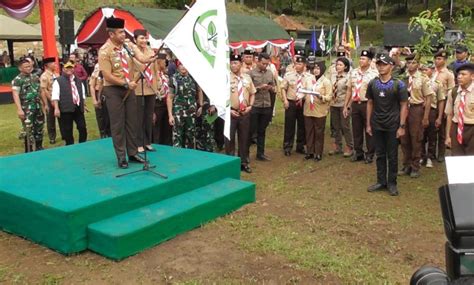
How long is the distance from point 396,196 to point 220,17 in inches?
133

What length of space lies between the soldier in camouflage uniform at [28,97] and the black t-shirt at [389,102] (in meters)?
5.72

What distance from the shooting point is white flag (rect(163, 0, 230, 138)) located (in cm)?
539

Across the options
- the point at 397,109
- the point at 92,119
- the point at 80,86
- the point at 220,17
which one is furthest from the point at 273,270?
the point at 92,119

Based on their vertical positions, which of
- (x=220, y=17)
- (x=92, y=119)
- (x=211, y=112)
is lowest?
(x=92, y=119)

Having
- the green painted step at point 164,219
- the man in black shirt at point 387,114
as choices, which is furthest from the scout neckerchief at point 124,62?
the man in black shirt at point 387,114

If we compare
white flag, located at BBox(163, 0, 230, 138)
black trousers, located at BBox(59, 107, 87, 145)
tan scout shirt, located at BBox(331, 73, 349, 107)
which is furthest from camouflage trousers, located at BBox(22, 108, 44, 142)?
tan scout shirt, located at BBox(331, 73, 349, 107)

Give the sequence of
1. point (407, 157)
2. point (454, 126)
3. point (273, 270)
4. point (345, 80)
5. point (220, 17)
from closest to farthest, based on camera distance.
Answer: point (273, 270) < point (220, 17) < point (454, 126) < point (407, 157) < point (345, 80)

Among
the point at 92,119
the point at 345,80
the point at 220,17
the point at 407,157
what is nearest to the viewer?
the point at 220,17

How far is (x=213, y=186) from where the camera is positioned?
6105mm

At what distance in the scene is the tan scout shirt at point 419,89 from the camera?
24.7 feet

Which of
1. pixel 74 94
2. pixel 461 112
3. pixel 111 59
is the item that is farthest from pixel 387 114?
pixel 74 94

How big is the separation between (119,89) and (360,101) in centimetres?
425

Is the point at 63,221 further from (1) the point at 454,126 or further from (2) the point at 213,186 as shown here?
(1) the point at 454,126

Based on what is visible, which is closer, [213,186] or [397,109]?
[213,186]
